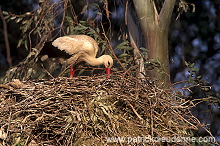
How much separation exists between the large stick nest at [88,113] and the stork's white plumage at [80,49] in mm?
1630

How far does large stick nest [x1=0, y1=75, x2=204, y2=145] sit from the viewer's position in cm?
348

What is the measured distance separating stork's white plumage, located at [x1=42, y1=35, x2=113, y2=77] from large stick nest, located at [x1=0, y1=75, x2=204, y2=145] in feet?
5.35

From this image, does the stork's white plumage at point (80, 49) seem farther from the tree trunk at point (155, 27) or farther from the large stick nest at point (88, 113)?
the large stick nest at point (88, 113)

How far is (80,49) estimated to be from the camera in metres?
5.79

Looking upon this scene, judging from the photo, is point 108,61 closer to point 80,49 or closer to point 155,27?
point 80,49

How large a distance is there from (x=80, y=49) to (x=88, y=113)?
2.31m

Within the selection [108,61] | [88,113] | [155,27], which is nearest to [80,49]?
[108,61]

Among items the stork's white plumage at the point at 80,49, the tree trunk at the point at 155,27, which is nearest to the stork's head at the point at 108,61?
the stork's white plumage at the point at 80,49

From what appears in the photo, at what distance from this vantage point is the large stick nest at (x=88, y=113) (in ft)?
11.4

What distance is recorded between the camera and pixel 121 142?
335cm

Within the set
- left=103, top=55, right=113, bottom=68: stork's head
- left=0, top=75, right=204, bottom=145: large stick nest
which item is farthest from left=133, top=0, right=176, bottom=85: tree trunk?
left=0, top=75, right=204, bottom=145: large stick nest

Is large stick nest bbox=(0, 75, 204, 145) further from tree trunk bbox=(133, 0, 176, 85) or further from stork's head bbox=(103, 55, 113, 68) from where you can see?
stork's head bbox=(103, 55, 113, 68)

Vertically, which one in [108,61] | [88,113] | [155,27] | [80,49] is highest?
[155,27]

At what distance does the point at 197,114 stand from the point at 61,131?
498cm
